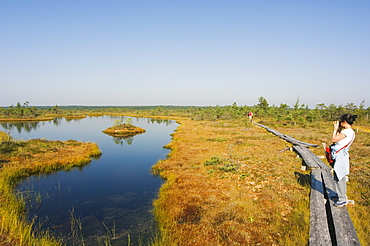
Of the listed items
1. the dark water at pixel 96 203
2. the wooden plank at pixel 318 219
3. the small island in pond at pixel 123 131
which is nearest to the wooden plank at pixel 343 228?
the wooden plank at pixel 318 219

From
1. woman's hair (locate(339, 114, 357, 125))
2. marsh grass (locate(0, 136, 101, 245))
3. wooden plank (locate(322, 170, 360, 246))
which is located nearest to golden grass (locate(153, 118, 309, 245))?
wooden plank (locate(322, 170, 360, 246))

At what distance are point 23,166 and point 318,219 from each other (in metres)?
24.8

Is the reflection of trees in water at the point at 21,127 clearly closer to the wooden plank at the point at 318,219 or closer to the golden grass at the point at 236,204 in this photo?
the golden grass at the point at 236,204

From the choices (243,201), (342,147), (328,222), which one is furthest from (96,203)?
(342,147)

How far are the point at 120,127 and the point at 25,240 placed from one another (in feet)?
157

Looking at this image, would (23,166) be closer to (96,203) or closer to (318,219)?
(96,203)

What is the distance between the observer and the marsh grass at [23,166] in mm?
8680

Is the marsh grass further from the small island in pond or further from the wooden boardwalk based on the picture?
the small island in pond

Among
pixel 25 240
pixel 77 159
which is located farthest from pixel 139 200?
pixel 77 159

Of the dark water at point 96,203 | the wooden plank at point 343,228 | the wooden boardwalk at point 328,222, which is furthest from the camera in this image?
the dark water at point 96,203

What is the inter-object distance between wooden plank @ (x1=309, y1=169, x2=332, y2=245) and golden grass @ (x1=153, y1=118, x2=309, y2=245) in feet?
1.62

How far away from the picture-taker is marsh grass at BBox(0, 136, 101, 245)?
868cm

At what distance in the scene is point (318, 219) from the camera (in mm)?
7887

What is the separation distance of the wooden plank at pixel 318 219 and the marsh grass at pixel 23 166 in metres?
10.5
